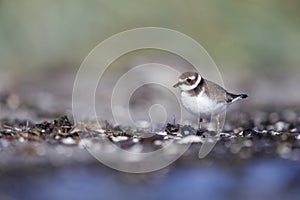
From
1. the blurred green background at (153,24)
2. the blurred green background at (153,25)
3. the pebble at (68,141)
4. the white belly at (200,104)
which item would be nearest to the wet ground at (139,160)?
the pebble at (68,141)

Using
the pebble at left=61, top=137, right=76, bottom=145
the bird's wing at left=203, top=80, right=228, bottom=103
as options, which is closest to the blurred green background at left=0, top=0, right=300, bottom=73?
the bird's wing at left=203, top=80, right=228, bottom=103

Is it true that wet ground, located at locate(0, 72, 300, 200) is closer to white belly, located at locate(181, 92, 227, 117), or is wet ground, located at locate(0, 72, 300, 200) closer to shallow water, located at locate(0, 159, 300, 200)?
shallow water, located at locate(0, 159, 300, 200)

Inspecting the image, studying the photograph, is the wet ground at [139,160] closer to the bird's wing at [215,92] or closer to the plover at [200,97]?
the plover at [200,97]

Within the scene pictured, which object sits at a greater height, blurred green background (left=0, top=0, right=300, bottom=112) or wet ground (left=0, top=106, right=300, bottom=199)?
blurred green background (left=0, top=0, right=300, bottom=112)

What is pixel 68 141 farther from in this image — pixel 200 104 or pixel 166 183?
pixel 166 183

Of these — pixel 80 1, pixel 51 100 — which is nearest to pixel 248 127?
pixel 51 100

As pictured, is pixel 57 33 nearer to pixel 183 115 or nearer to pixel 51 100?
pixel 51 100
